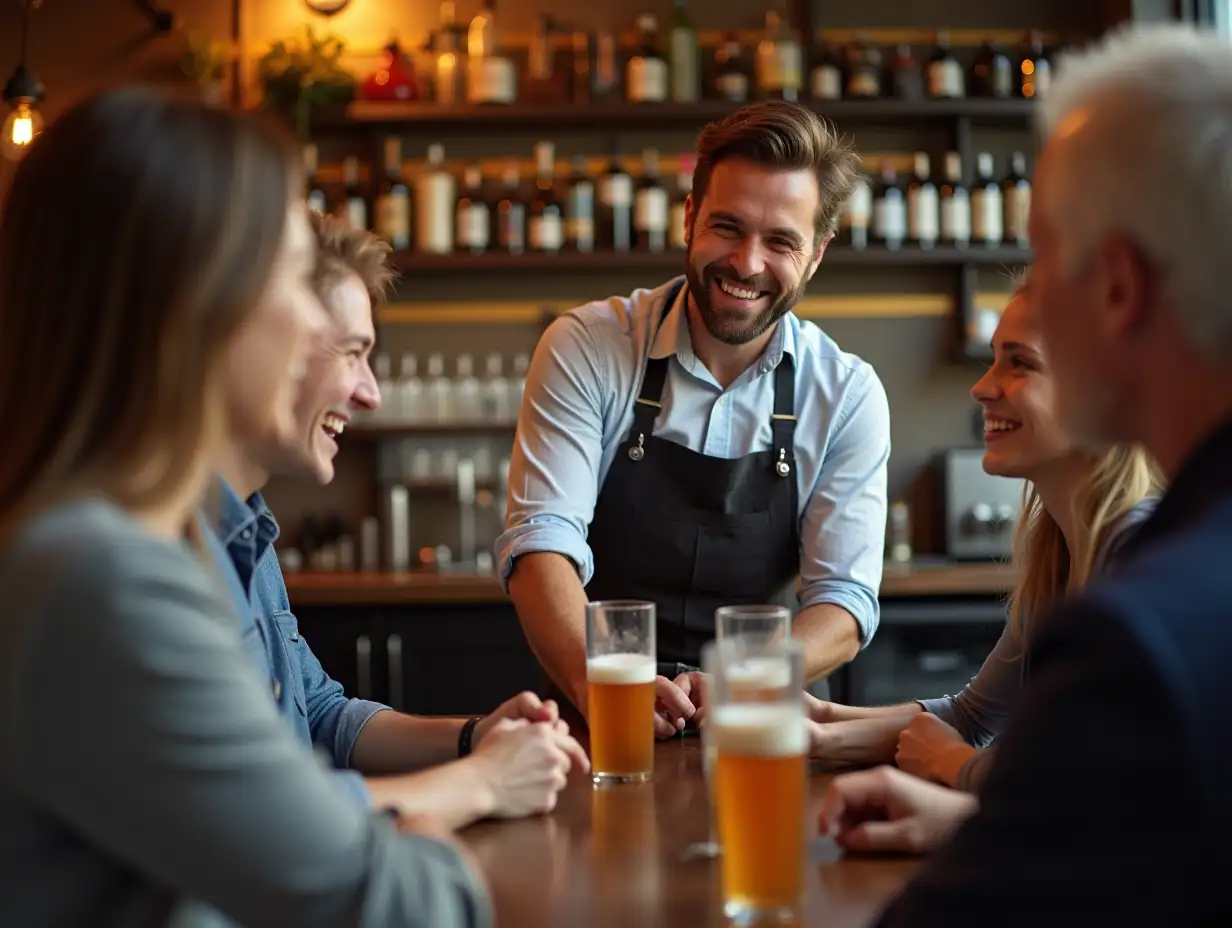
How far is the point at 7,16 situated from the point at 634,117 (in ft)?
7.57

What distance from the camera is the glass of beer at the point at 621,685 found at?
1.64m

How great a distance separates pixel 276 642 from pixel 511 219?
3.18 m

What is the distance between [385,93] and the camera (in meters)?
4.82

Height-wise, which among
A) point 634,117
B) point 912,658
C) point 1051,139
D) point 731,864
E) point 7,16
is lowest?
point 912,658

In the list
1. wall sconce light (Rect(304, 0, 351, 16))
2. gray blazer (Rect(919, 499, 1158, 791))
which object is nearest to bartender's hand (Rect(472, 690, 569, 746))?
gray blazer (Rect(919, 499, 1158, 791))

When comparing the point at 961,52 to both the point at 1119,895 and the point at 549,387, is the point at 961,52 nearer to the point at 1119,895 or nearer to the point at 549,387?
the point at 549,387

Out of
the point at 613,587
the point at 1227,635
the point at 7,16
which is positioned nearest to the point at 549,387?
the point at 613,587

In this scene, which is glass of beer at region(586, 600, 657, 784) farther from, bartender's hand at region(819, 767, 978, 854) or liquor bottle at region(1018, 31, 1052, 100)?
liquor bottle at region(1018, 31, 1052, 100)

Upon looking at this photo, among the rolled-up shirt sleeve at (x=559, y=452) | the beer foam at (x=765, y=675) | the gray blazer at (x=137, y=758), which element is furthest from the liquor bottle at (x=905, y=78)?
the gray blazer at (x=137, y=758)

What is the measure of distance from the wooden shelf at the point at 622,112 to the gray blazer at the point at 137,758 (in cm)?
391

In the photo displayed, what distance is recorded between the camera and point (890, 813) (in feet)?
4.59

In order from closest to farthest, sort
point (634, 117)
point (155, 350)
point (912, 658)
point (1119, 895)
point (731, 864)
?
point (1119, 895)
point (155, 350)
point (731, 864)
point (912, 658)
point (634, 117)

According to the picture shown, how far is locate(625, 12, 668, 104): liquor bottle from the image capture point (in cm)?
476

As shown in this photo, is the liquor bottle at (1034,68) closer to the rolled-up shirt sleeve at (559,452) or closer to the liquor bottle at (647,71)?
the liquor bottle at (647,71)
